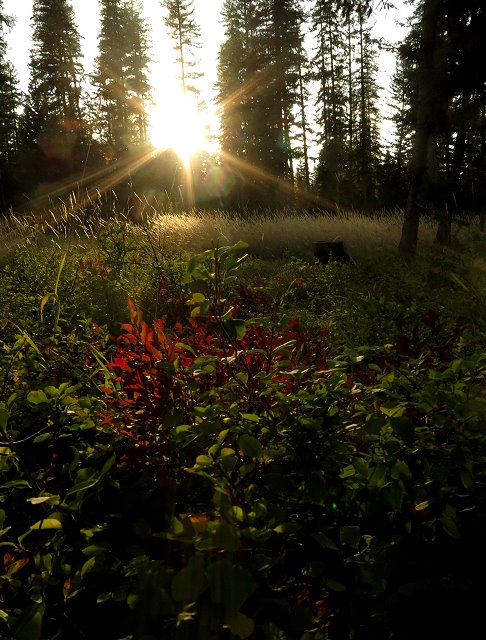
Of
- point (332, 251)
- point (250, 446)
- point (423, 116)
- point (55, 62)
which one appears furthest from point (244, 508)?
point (55, 62)

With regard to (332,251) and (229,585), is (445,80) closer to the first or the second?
(332,251)

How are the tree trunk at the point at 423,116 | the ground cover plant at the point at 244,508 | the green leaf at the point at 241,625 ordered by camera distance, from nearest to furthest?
1. the green leaf at the point at 241,625
2. the ground cover plant at the point at 244,508
3. the tree trunk at the point at 423,116

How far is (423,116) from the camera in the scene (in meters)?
8.30

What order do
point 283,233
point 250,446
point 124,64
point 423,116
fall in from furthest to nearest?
1. point 124,64
2. point 283,233
3. point 423,116
4. point 250,446

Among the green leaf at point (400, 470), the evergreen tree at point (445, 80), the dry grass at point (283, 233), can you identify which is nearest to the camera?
the green leaf at point (400, 470)

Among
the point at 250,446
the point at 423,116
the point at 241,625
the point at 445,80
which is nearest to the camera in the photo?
the point at 241,625

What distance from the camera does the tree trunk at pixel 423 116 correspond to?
8148 mm

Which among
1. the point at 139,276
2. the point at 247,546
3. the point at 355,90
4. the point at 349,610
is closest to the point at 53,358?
the point at 247,546

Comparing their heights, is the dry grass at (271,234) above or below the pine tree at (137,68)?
below

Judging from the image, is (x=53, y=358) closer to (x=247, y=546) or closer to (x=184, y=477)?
(x=184, y=477)

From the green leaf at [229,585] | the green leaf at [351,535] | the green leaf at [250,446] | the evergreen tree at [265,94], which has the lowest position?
the green leaf at [351,535]

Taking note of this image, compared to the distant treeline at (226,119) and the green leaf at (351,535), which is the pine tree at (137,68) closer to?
the distant treeline at (226,119)

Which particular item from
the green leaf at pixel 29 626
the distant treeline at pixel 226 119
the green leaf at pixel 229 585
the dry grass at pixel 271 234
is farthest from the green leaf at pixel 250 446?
the distant treeline at pixel 226 119

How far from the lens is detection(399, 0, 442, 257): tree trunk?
8148mm
